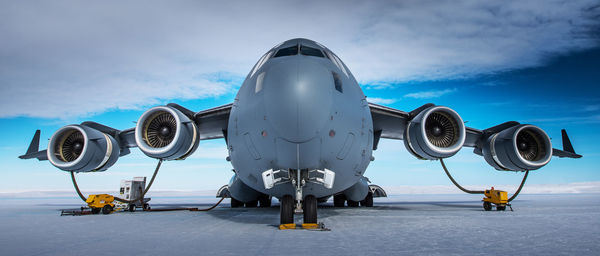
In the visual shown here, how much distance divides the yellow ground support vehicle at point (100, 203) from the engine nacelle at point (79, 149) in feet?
2.88

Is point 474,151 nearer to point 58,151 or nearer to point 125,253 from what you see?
point 125,253

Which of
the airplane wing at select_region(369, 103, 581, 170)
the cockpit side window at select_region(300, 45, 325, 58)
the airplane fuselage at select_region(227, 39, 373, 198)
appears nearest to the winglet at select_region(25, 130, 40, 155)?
the airplane fuselage at select_region(227, 39, 373, 198)

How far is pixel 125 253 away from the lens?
3.09m

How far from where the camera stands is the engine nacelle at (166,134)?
8078 mm

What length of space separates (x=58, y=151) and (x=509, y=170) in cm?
1299

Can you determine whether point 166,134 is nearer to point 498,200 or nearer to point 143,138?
point 143,138

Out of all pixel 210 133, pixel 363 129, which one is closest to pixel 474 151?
pixel 363 129

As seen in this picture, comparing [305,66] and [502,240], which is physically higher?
[305,66]

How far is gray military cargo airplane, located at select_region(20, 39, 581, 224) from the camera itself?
489cm

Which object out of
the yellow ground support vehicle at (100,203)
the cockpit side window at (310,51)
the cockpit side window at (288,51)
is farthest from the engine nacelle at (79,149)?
the cockpit side window at (310,51)

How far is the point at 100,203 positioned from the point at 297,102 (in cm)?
741

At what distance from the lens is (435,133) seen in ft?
28.3

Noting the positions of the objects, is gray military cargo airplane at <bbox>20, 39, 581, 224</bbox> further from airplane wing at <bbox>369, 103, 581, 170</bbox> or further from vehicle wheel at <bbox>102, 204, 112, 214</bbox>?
vehicle wheel at <bbox>102, 204, 112, 214</bbox>

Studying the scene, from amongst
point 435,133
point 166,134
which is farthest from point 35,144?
point 435,133
